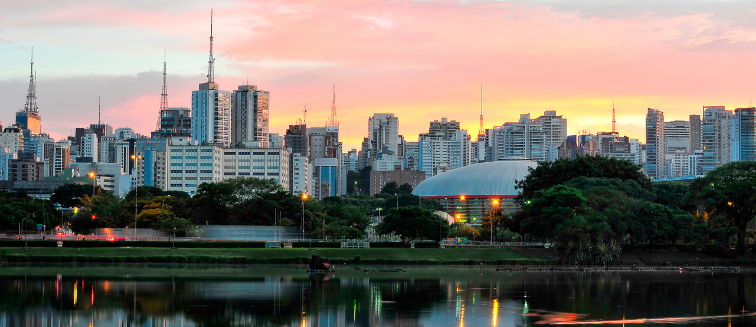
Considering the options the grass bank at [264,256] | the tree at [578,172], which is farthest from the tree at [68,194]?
the tree at [578,172]

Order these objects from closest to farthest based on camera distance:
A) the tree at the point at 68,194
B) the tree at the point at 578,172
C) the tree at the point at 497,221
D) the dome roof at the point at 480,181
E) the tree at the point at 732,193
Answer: the tree at the point at 732,193
the tree at the point at 497,221
the tree at the point at 578,172
the dome roof at the point at 480,181
the tree at the point at 68,194

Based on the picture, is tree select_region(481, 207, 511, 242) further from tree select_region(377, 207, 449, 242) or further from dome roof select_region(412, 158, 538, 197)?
dome roof select_region(412, 158, 538, 197)

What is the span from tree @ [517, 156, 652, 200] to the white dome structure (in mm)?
51488

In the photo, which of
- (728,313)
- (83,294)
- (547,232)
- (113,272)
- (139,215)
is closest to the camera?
(728,313)

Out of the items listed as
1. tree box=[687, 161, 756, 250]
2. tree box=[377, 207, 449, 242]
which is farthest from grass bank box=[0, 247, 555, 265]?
tree box=[687, 161, 756, 250]

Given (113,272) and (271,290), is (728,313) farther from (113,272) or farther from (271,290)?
(113,272)

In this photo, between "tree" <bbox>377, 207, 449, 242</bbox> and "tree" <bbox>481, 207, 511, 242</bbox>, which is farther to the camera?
"tree" <bbox>481, 207, 511, 242</bbox>

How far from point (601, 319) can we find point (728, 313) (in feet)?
22.2

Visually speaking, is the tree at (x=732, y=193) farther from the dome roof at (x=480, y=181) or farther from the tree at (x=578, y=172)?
the dome roof at (x=480, y=181)

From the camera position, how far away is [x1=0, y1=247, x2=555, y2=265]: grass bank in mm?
64812

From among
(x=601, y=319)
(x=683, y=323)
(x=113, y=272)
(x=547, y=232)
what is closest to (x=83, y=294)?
(x=113, y=272)

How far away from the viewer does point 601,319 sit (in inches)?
1294

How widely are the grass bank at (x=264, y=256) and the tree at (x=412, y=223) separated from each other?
27.4ft

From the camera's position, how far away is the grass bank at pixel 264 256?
6481 cm
